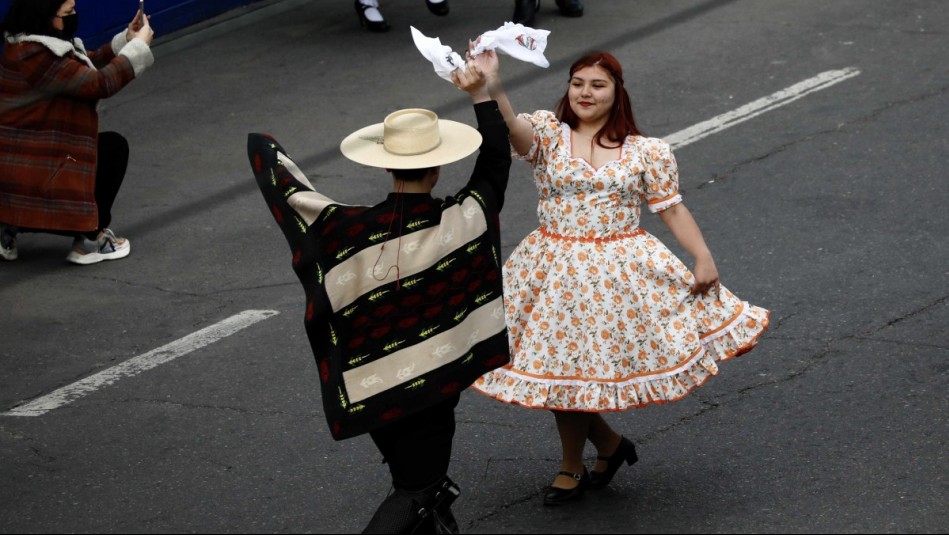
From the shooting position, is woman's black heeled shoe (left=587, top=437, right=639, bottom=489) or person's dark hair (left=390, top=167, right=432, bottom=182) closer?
person's dark hair (left=390, top=167, right=432, bottom=182)

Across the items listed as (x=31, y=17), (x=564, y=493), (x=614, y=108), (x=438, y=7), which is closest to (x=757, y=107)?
(x=438, y=7)

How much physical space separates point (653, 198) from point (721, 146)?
4.36m

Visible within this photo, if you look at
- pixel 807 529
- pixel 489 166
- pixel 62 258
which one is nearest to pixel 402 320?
pixel 489 166

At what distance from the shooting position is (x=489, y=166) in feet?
14.5

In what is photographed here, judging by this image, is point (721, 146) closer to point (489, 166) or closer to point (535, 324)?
point (535, 324)

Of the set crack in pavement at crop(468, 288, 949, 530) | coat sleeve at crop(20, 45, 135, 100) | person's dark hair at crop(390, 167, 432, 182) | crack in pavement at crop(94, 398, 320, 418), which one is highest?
person's dark hair at crop(390, 167, 432, 182)

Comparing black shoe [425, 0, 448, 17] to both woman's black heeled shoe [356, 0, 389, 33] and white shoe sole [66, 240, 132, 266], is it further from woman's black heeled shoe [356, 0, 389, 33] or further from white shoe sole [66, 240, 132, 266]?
white shoe sole [66, 240, 132, 266]

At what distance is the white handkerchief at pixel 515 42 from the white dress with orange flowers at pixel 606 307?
19.2 inches

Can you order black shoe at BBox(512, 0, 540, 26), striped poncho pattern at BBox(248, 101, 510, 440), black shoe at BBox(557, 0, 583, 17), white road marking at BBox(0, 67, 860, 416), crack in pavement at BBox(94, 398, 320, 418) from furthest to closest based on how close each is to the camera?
black shoe at BBox(557, 0, 583, 17)
black shoe at BBox(512, 0, 540, 26)
white road marking at BBox(0, 67, 860, 416)
crack in pavement at BBox(94, 398, 320, 418)
striped poncho pattern at BBox(248, 101, 510, 440)

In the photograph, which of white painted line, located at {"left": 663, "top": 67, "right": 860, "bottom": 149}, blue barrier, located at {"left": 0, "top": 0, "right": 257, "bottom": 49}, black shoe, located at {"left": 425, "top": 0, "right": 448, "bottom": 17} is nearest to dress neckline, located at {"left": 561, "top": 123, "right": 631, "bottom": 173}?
white painted line, located at {"left": 663, "top": 67, "right": 860, "bottom": 149}

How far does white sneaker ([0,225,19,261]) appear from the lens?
8.32 metres

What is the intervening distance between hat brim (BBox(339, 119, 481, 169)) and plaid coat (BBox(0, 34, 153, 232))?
3.83 meters

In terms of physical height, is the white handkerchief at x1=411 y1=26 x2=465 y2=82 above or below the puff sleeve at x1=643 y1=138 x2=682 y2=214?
above

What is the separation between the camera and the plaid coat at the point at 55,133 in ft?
25.9
